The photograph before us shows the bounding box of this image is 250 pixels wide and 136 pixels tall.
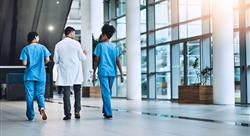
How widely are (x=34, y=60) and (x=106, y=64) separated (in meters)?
1.20

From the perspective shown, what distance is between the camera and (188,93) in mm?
14648

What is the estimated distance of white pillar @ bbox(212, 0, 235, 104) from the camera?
1298 centimetres

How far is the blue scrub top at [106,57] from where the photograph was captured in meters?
7.75

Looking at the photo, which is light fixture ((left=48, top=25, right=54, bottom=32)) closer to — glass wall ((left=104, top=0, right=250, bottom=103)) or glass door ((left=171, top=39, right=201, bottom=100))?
glass wall ((left=104, top=0, right=250, bottom=103))

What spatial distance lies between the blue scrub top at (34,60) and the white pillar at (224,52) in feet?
21.5

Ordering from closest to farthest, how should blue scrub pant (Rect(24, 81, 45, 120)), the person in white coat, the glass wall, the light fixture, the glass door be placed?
blue scrub pant (Rect(24, 81, 45, 120)) < the person in white coat < the glass wall < the glass door < the light fixture

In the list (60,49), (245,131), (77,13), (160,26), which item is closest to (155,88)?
(160,26)

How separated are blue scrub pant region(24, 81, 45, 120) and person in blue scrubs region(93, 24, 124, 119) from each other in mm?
990

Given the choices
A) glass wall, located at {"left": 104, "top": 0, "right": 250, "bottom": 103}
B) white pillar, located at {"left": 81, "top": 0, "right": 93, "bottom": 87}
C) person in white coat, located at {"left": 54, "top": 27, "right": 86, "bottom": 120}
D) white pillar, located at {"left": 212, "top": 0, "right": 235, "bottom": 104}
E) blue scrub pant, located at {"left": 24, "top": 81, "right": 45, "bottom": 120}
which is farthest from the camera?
white pillar, located at {"left": 81, "top": 0, "right": 93, "bottom": 87}

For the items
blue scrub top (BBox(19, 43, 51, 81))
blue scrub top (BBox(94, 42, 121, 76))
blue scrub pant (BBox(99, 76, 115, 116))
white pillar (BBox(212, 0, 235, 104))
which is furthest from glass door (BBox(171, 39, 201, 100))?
blue scrub top (BBox(19, 43, 51, 81))

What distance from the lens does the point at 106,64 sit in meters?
7.83

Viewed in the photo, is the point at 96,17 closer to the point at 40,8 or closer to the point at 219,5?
the point at 40,8

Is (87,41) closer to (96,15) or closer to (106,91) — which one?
A: (96,15)

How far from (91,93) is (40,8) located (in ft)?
22.9
